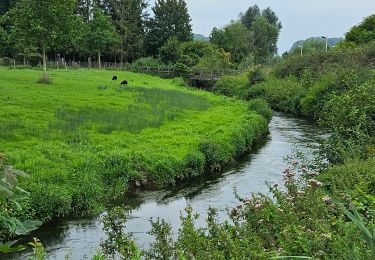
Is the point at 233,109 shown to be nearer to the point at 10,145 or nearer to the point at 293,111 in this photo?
the point at 293,111

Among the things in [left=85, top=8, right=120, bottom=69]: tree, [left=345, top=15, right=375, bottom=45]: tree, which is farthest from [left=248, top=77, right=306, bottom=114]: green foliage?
[left=85, top=8, right=120, bottom=69]: tree

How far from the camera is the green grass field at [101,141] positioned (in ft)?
45.7

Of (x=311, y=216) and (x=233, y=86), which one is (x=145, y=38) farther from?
(x=311, y=216)

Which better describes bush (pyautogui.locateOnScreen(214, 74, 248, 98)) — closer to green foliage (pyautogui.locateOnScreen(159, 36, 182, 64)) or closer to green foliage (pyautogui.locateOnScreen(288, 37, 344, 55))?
green foliage (pyautogui.locateOnScreen(288, 37, 344, 55))

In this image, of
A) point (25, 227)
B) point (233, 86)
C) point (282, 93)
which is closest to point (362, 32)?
point (233, 86)

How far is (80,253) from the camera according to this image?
10805mm

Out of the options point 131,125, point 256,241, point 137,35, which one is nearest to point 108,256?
point 256,241

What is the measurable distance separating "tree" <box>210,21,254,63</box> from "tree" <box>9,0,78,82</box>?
188ft

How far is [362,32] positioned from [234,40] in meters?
37.1

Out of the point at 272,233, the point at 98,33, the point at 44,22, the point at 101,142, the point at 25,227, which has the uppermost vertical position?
the point at 98,33

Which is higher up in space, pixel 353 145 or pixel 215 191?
pixel 353 145

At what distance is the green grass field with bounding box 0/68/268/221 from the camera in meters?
13.9

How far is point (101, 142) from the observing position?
18.8 meters

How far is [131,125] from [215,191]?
7781 mm
